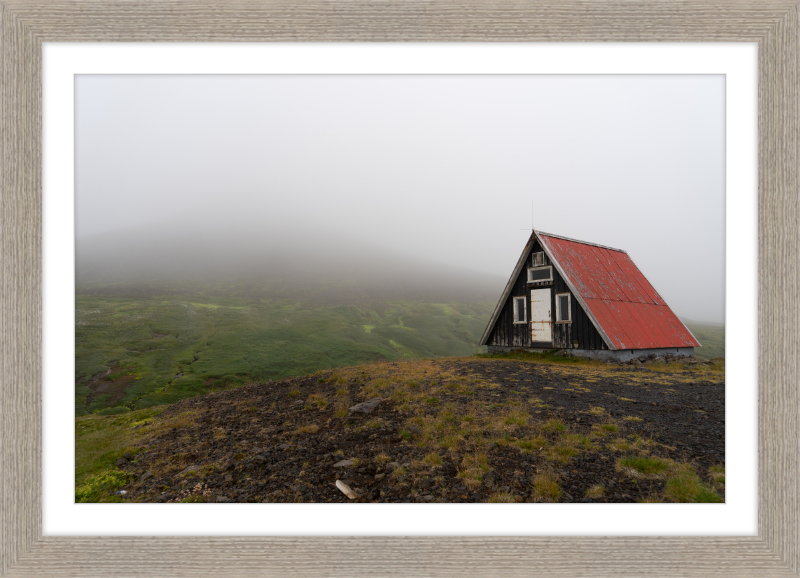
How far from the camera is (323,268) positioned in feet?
299

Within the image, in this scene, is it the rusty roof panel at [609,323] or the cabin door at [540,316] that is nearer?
the rusty roof panel at [609,323]

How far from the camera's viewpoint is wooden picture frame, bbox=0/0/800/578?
3766 mm

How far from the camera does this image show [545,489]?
15.1 ft

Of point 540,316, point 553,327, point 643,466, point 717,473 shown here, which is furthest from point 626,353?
point 717,473

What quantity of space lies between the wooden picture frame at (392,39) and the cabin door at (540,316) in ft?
46.5

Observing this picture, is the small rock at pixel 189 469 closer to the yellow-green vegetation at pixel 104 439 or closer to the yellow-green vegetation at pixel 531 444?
the yellow-green vegetation at pixel 104 439

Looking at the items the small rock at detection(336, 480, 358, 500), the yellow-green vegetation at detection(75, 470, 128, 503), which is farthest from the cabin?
the yellow-green vegetation at detection(75, 470, 128, 503)

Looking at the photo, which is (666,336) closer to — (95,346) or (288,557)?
(288,557)

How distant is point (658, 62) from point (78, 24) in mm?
6891

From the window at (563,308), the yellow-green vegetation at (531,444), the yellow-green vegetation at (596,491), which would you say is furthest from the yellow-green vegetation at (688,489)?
the window at (563,308)

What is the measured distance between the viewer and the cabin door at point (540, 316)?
18.1 meters

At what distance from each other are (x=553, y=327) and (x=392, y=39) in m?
16.2

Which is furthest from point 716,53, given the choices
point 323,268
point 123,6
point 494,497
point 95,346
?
point 323,268

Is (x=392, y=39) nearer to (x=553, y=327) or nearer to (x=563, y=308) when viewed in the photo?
(x=563, y=308)
